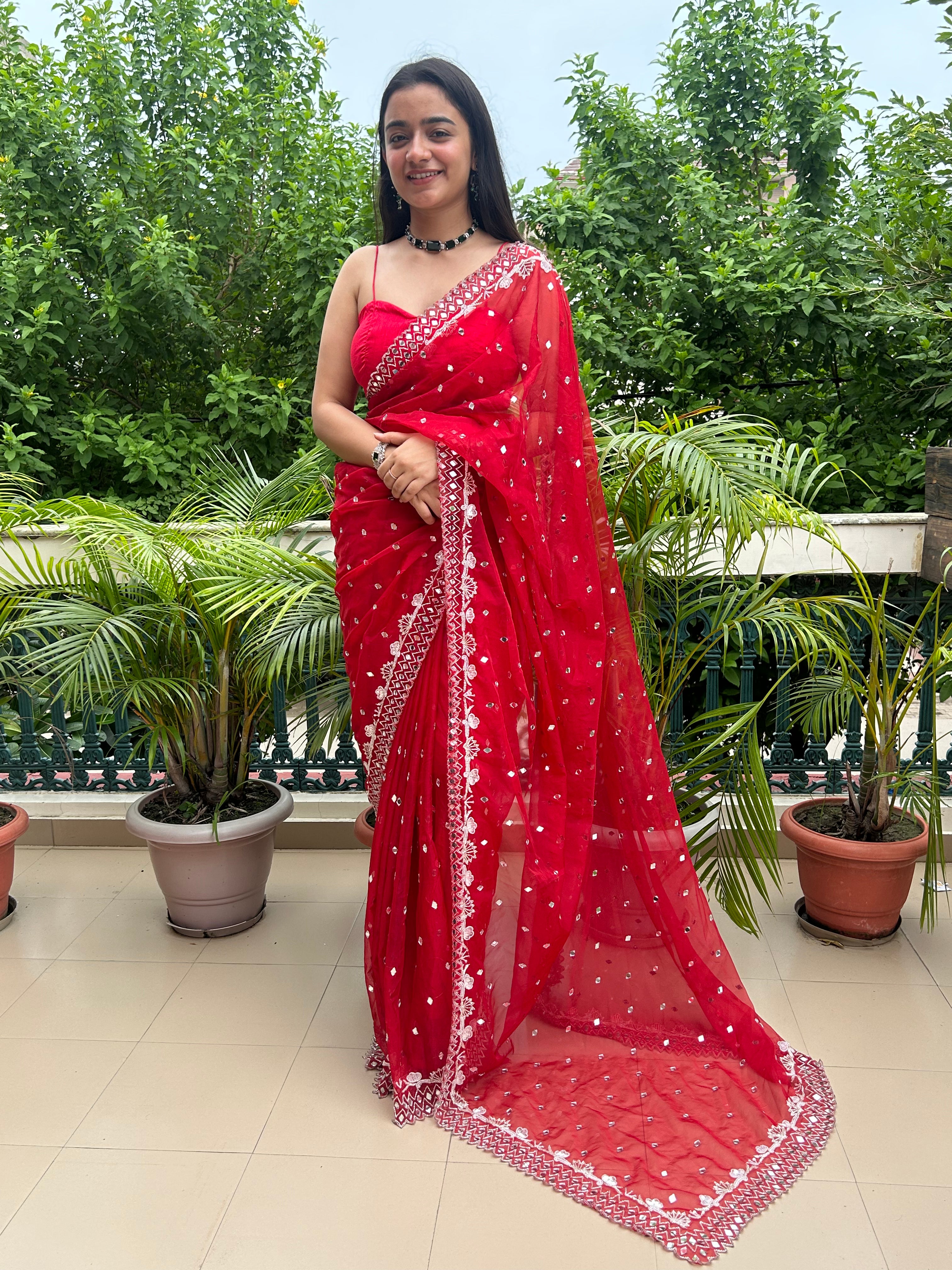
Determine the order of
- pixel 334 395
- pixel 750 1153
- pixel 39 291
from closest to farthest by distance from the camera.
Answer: pixel 750 1153, pixel 334 395, pixel 39 291

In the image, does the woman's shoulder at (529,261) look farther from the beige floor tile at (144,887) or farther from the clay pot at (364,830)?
the beige floor tile at (144,887)

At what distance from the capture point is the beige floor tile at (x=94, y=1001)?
84.1 inches

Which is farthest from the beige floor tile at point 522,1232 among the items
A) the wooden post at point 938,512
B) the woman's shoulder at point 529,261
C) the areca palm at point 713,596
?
the wooden post at point 938,512

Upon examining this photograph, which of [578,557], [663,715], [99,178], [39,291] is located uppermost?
[99,178]

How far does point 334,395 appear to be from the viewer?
202cm

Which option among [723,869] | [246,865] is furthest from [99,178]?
[723,869]

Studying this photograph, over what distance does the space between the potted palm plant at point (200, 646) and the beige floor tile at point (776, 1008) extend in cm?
117

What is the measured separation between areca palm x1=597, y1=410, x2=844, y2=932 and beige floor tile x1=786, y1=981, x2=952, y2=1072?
0.20 metres

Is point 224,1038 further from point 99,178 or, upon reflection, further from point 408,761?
point 99,178

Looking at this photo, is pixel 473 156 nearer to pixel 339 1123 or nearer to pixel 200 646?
pixel 200 646

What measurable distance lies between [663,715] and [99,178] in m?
2.88

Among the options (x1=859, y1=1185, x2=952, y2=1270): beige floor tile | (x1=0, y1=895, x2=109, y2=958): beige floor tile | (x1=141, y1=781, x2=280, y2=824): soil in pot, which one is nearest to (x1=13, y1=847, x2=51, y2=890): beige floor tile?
(x1=0, y1=895, x2=109, y2=958): beige floor tile

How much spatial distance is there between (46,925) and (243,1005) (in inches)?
27.6

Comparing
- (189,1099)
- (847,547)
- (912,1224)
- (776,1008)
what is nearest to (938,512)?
(847,547)
